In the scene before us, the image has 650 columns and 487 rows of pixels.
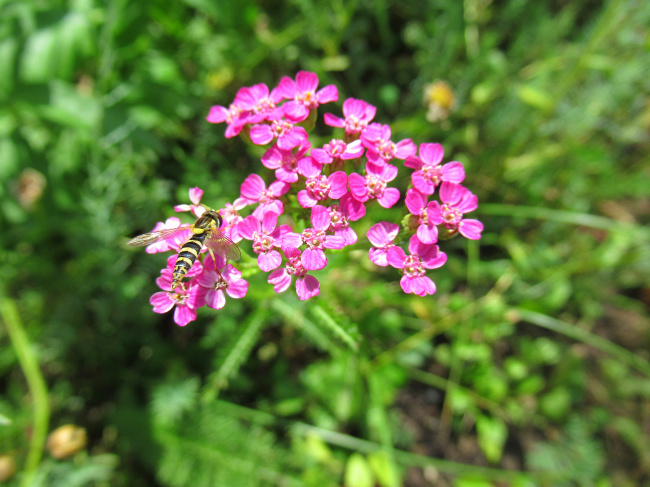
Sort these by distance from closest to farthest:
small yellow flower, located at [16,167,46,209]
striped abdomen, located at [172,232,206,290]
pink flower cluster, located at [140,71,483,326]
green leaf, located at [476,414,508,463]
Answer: striped abdomen, located at [172,232,206,290], pink flower cluster, located at [140,71,483,326], small yellow flower, located at [16,167,46,209], green leaf, located at [476,414,508,463]

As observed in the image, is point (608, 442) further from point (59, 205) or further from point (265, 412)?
point (59, 205)

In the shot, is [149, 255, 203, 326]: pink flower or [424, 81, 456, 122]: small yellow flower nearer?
[149, 255, 203, 326]: pink flower

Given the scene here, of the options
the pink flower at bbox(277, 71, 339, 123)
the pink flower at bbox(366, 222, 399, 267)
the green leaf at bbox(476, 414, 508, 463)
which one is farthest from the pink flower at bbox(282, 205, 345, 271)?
the green leaf at bbox(476, 414, 508, 463)

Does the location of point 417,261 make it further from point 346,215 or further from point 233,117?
point 233,117

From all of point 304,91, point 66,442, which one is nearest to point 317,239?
point 304,91

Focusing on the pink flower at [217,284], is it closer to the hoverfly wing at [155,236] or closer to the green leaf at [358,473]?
the hoverfly wing at [155,236]

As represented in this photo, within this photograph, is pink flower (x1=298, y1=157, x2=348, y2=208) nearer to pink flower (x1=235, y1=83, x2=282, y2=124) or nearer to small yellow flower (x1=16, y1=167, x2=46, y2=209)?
pink flower (x1=235, y1=83, x2=282, y2=124)

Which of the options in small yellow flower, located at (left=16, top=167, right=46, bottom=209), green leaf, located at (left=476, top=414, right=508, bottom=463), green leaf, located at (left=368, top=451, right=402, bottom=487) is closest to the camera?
small yellow flower, located at (left=16, top=167, right=46, bottom=209)
